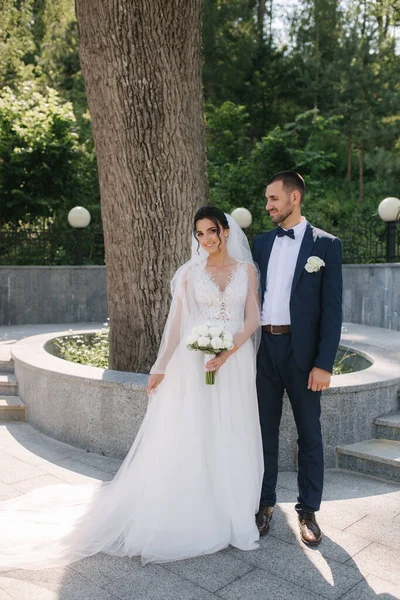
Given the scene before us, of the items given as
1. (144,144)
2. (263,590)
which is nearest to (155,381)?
(263,590)

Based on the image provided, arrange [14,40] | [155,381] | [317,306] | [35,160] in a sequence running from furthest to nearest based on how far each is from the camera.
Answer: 1. [14,40]
2. [35,160]
3. [155,381]
4. [317,306]

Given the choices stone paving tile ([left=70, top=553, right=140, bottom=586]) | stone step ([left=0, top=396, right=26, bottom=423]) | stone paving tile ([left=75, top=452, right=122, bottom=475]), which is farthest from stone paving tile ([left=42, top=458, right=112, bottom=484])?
stone step ([left=0, top=396, right=26, bottom=423])

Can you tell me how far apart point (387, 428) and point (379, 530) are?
1.47m

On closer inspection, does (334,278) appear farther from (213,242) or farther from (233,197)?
(233,197)

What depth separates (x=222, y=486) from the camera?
11.6ft

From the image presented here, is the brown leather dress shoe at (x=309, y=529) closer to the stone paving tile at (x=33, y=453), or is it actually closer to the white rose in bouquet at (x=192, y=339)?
the white rose in bouquet at (x=192, y=339)

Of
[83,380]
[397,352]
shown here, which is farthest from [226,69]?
[83,380]

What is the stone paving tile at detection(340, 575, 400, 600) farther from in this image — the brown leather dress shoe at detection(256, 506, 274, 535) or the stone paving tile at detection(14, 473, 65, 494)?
the stone paving tile at detection(14, 473, 65, 494)

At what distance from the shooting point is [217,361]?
3488 millimetres

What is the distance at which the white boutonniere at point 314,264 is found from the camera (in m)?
3.35

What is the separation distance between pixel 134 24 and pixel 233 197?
15584 millimetres

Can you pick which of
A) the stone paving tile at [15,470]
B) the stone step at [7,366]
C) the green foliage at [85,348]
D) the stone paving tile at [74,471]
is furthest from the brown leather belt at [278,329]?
the stone step at [7,366]

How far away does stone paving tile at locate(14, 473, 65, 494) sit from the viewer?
4326 millimetres

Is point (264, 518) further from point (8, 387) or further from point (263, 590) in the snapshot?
point (8, 387)
